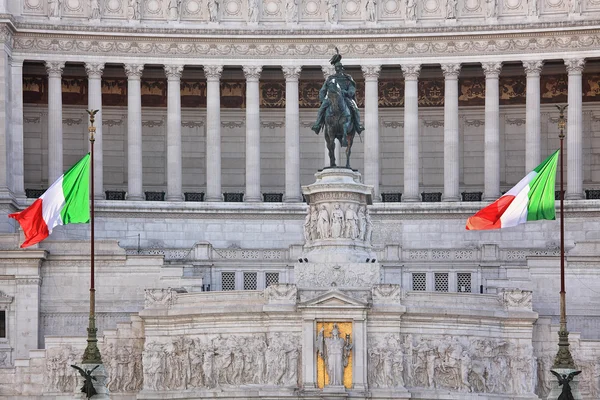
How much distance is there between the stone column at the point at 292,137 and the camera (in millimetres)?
113438

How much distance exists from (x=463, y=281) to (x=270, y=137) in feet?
69.4

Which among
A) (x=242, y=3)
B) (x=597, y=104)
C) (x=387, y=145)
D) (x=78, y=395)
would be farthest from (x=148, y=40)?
(x=78, y=395)

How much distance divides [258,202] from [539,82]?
1671 centimetres

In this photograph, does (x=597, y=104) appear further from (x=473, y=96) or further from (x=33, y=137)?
(x=33, y=137)

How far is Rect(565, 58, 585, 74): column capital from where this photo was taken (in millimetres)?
112062

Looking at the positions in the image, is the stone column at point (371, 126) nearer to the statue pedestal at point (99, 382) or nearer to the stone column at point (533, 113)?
the stone column at point (533, 113)

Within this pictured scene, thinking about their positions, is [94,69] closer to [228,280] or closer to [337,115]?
[228,280]

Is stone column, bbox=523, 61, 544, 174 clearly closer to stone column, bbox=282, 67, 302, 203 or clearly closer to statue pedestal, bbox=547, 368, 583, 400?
stone column, bbox=282, 67, 302, 203

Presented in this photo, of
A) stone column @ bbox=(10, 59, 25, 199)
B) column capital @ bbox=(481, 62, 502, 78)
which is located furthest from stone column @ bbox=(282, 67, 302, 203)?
stone column @ bbox=(10, 59, 25, 199)

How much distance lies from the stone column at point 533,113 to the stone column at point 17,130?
27.1 meters

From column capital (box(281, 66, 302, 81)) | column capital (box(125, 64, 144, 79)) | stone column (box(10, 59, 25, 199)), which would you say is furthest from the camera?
column capital (box(281, 66, 302, 81))

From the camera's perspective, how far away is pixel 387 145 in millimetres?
117875

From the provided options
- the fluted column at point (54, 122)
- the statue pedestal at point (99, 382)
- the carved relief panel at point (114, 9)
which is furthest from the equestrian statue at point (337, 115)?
the carved relief panel at point (114, 9)

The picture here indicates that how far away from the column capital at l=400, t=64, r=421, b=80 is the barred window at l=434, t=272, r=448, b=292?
1625cm
